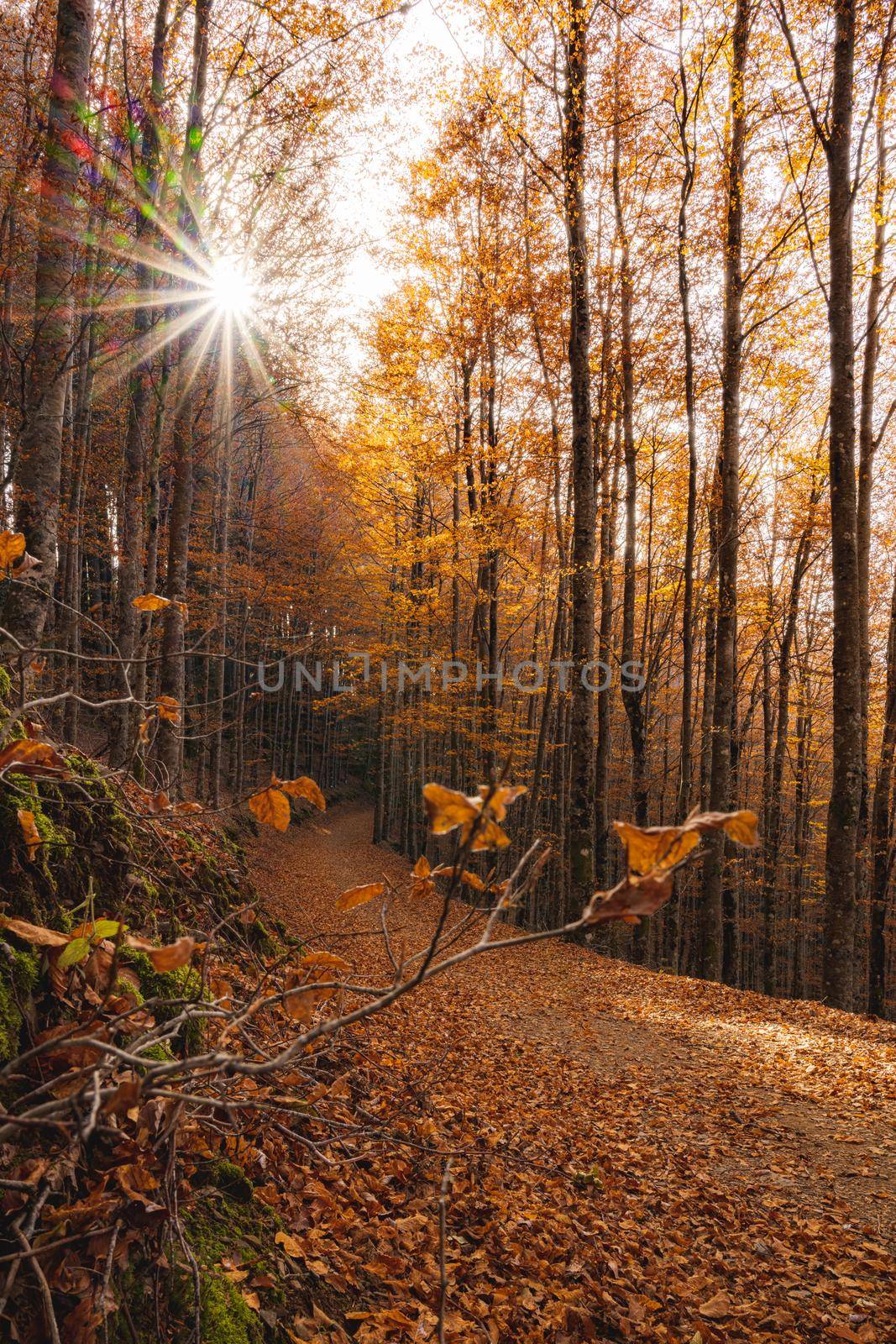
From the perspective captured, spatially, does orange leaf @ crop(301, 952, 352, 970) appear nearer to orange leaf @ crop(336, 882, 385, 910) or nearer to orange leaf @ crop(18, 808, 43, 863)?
orange leaf @ crop(336, 882, 385, 910)

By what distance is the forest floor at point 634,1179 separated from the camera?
2.32m

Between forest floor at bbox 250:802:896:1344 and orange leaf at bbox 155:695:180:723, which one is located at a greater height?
orange leaf at bbox 155:695:180:723

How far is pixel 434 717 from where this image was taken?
16328 mm

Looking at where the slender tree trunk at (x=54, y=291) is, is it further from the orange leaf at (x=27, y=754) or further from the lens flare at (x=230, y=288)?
the lens flare at (x=230, y=288)

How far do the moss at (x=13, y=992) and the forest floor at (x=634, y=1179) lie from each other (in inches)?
29.7

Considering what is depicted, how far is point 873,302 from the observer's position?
12.0 meters

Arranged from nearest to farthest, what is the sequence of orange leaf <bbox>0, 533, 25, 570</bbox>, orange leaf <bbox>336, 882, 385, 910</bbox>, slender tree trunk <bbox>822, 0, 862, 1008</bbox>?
orange leaf <bbox>336, 882, 385, 910</bbox> → orange leaf <bbox>0, 533, 25, 570</bbox> → slender tree trunk <bbox>822, 0, 862, 1008</bbox>

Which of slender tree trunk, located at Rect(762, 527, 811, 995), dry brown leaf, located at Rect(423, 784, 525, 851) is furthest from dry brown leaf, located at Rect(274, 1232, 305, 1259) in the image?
slender tree trunk, located at Rect(762, 527, 811, 995)

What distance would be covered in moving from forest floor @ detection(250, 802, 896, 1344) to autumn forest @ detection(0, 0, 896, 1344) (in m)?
0.03

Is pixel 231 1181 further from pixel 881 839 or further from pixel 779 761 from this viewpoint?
pixel 779 761

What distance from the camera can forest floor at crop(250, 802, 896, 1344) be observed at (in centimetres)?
232

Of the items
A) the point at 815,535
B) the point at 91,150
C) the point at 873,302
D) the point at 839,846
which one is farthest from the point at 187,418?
the point at 815,535

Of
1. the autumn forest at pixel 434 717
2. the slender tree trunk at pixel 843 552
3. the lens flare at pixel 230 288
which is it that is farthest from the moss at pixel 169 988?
the lens flare at pixel 230 288

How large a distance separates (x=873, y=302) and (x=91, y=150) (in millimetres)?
13336
